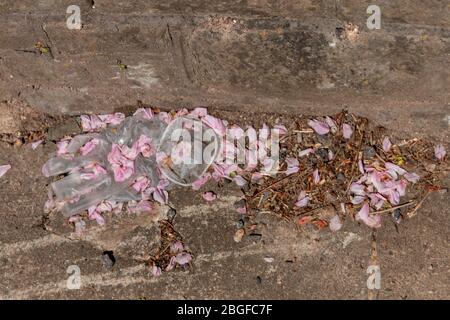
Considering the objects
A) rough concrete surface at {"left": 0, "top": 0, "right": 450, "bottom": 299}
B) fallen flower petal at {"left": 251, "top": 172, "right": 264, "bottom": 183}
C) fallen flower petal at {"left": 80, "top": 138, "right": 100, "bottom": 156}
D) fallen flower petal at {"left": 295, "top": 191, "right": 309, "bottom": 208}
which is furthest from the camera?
fallen flower petal at {"left": 80, "top": 138, "right": 100, "bottom": 156}

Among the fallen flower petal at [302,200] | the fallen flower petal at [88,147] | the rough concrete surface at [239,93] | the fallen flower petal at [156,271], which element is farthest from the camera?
the fallen flower petal at [88,147]

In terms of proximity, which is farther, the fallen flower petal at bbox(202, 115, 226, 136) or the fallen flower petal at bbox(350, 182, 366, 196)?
the fallen flower petal at bbox(202, 115, 226, 136)

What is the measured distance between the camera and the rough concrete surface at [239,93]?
3211 mm

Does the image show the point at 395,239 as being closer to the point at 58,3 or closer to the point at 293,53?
the point at 293,53

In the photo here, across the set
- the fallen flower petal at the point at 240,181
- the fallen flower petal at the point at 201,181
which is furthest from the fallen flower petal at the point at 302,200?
the fallen flower petal at the point at 201,181

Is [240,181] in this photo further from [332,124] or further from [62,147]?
[62,147]

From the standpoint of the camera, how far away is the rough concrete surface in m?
3.21

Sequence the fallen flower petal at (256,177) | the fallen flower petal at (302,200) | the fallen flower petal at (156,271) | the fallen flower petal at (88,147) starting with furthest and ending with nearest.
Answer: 1. the fallen flower petal at (88,147)
2. the fallen flower petal at (256,177)
3. the fallen flower petal at (302,200)
4. the fallen flower petal at (156,271)

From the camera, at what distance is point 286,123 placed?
3.73 m

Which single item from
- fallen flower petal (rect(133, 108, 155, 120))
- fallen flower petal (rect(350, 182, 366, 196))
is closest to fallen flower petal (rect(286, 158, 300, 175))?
fallen flower petal (rect(350, 182, 366, 196))

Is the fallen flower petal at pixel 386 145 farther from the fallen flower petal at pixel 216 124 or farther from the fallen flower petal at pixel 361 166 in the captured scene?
the fallen flower petal at pixel 216 124

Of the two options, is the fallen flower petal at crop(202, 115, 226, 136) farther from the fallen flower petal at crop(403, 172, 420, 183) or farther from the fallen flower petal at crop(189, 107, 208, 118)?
the fallen flower petal at crop(403, 172, 420, 183)

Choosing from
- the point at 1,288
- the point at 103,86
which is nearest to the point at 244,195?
the point at 103,86

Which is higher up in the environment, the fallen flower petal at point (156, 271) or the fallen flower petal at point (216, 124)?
the fallen flower petal at point (216, 124)
